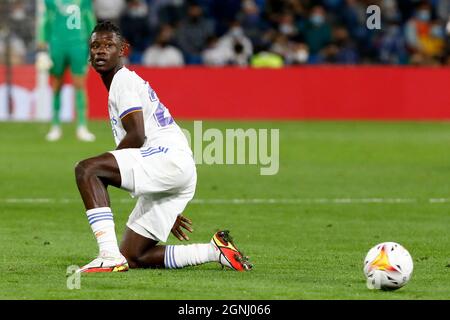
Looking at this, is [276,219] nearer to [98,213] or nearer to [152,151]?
[152,151]

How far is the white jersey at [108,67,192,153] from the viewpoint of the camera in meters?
8.98

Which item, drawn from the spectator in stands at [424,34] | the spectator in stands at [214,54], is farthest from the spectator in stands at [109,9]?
the spectator in stands at [424,34]

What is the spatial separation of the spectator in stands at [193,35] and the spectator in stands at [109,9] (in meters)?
1.45

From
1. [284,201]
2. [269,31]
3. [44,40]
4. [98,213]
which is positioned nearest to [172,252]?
[98,213]

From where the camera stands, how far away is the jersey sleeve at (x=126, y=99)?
895 cm

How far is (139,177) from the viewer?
8938 millimetres

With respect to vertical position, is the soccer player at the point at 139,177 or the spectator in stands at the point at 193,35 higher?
the spectator in stands at the point at 193,35

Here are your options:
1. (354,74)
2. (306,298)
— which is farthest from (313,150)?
(306,298)

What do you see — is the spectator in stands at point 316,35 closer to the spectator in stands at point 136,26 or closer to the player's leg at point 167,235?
the spectator in stands at point 136,26

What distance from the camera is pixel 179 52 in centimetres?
2931

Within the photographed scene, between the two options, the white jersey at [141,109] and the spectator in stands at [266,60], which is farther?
the spectator in stands at [266,60]

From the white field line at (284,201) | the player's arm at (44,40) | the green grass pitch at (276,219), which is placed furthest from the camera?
the player's arm at (44,40)

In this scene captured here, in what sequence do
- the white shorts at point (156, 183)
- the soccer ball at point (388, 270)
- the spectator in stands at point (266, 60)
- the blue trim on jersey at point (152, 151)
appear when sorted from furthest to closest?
the spectator in stands at point (266, 60), the blue trim on jersey at point (152, 151), the white shorts at point (156, 183), the soccer ball at point (388, 270)

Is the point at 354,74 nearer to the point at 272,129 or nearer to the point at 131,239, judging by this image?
the point at 272,129
